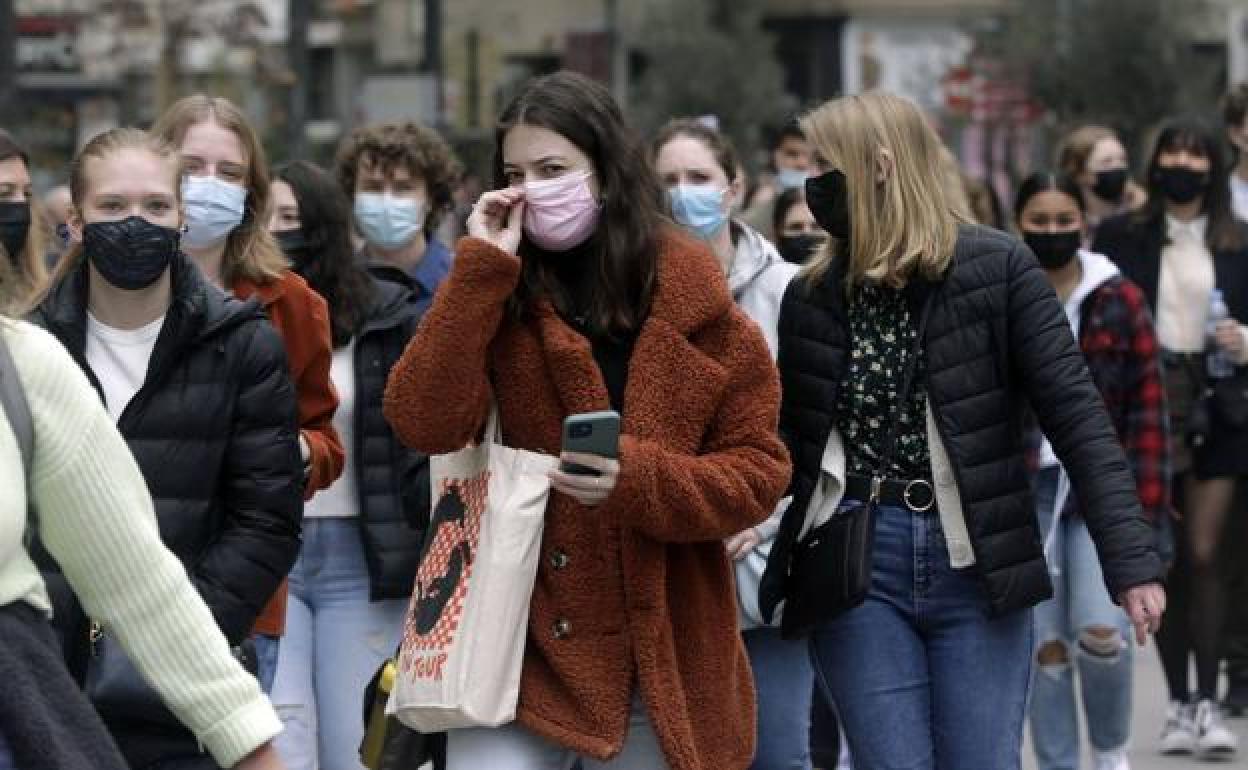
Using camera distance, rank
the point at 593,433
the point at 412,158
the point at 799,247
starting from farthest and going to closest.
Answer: the point at 799,247
the point at 412,158
the point at 593,433

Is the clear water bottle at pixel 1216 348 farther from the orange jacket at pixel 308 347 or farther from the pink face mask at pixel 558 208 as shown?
the pink face mask at pixel 558 208

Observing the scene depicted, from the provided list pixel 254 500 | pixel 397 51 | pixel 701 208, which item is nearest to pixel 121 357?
pixel 254 500

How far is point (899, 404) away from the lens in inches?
223

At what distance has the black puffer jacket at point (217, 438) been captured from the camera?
5.13m

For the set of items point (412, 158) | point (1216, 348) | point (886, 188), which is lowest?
point (1216, 348)

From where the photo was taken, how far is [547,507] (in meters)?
4.99

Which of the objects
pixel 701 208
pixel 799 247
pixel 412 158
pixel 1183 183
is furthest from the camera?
pixel 1183 183

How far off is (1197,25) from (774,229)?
85.5 ft

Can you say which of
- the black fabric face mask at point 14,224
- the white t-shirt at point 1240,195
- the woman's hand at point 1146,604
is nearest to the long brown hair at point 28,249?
the black fabric face mask at point 14,224

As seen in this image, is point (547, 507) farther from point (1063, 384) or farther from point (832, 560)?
point (1063, 384)

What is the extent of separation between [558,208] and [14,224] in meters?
3.27

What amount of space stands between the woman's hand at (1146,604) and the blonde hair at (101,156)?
206 centimetres

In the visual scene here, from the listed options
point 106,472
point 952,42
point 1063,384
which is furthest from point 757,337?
point 952,42

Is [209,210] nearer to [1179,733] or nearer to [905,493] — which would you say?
[905,493]
